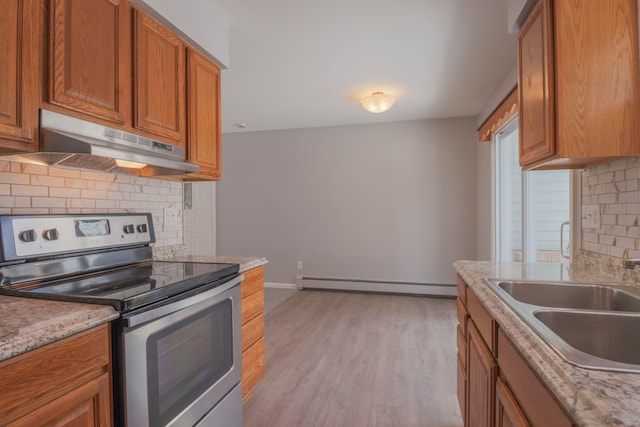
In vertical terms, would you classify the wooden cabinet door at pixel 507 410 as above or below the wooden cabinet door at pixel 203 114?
below

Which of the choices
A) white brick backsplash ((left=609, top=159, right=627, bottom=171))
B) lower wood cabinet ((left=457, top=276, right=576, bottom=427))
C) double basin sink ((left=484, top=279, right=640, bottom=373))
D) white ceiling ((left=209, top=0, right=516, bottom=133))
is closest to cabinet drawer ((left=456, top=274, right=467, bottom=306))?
lower wood cabinet ((left=457, top=276, right=576, bottom=427))

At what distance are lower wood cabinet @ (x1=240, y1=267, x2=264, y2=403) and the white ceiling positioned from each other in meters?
1.68

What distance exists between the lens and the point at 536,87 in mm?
1520

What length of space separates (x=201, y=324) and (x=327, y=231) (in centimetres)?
352

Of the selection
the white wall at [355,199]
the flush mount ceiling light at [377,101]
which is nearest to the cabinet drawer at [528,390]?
the flush mount ceiling light at [377,101]

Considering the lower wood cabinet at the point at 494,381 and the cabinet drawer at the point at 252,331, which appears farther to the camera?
the cabinet drawer at the point at 252,331

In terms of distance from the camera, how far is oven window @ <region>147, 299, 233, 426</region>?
1193 millimetres

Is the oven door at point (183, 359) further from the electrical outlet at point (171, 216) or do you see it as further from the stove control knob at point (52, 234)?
the electrical outlet at point (171, 216)

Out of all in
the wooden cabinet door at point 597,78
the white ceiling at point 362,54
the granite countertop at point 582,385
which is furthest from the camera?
the white ceiling at point 362,54

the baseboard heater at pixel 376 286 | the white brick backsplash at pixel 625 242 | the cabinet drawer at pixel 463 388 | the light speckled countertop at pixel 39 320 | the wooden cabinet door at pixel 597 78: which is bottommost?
the baseboard heater at pixel 376 286

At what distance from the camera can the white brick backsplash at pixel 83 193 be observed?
135 centimetres

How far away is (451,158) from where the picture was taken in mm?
4477

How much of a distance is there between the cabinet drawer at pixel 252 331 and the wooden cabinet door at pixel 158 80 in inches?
45.9

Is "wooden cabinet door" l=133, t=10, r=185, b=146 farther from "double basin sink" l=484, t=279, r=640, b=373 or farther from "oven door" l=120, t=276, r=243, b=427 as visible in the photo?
"double basin sink" l=484, t=279, r=640, b=373
